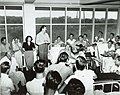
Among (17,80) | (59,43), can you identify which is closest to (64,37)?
(59,43)

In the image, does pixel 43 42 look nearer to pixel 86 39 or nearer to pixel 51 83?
pixel 86 39

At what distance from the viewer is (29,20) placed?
69.6 inches

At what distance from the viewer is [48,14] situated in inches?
64.4

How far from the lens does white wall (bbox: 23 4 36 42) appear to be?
174cm

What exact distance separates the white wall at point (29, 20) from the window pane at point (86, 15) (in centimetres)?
53

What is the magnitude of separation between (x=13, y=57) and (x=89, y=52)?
2.44ft

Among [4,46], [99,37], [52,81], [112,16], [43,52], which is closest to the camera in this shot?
[52,81]

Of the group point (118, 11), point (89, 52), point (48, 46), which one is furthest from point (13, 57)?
A: point (118, 11)

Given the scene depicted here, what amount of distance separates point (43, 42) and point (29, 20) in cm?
28

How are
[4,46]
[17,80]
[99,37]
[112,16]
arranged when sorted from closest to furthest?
[17,80], [4,46], [112,16], [99,37]

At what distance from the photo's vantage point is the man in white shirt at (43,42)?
5.58ft

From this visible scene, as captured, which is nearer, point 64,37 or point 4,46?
point 4,46

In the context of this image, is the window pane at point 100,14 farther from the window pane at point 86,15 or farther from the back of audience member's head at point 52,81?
the back of audience member's head at point 52,81

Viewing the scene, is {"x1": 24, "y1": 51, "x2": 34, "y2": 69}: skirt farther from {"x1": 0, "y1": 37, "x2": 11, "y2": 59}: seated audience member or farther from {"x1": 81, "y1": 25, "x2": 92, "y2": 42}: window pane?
{"x1": 81, "y1": 25, "x2": 92, "y2": 42}: window pane
